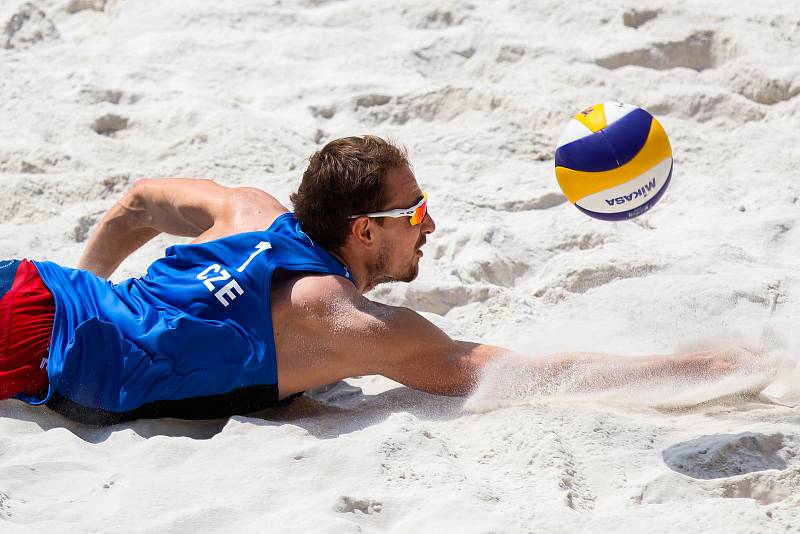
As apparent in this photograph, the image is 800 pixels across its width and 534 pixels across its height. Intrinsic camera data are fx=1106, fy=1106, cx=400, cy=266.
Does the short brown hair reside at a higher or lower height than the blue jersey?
higher

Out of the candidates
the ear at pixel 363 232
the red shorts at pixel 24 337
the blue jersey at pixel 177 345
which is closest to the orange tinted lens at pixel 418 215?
the ear at pixel 363 232

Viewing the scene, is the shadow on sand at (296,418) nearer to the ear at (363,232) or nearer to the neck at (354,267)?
the neck at (354,267)

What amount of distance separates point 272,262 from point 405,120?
79.5 inches

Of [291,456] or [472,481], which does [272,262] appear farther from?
[472,481]

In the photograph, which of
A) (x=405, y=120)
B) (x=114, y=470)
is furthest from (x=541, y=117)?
(x=114, y=470)

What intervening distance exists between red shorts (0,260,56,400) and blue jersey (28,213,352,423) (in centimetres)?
4

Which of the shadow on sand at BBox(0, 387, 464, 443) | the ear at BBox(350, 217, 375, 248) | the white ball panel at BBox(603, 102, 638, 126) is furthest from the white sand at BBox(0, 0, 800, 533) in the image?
the white ball panel at BBox(603, 102, 638, 126)

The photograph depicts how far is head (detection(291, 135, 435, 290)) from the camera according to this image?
2.99 metres

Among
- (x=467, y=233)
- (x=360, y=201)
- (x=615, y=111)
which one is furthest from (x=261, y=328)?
(x=467, y=233)

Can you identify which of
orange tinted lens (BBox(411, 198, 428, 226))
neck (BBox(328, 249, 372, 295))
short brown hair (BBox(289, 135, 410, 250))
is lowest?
neck (BBox(328, 249, 372, 295))

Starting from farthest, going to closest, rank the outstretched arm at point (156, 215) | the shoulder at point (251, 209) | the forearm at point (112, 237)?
1. the forearm at point (112, 237)
2. the outstretched arm at point (156, 215)
3. the shoulder at point (251, 209)

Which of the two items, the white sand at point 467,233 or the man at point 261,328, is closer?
the white sand at point 467,233

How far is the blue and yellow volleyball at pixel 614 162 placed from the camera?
3.09 m

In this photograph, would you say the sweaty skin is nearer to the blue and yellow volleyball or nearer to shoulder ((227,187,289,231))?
shoulder ((227,187,289,231))
